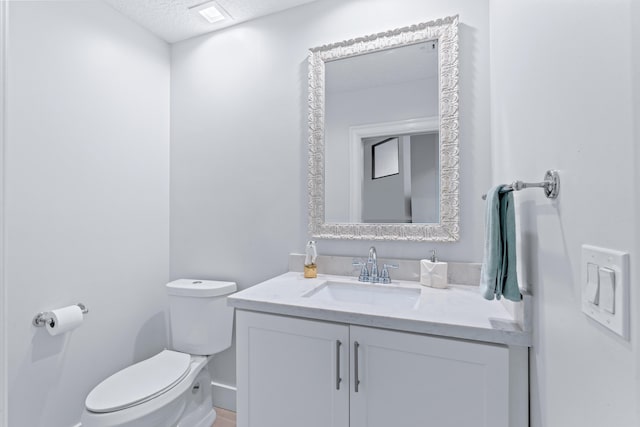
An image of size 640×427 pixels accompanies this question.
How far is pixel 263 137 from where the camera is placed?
5.84 ft

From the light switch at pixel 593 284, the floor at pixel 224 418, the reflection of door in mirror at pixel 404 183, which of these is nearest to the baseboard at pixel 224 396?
the floor at pixel 224 418

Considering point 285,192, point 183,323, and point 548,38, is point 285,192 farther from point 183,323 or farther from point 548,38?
point 548,38

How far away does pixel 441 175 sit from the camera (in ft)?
4.60

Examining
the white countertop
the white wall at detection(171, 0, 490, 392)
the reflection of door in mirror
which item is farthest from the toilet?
the reflection of door in mirror

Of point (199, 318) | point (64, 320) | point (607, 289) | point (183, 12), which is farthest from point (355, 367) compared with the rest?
point (183, 12)

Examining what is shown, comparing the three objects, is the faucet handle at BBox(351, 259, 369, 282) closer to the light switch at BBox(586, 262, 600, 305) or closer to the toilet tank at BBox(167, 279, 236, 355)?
the toilet tank at BBox(167, 279, 236, 355)

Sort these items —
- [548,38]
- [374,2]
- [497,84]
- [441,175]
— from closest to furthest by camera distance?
[548,38]
[497,84]
[441,175]
[374,2]

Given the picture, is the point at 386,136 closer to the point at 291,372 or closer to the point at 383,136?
the point at 383,136

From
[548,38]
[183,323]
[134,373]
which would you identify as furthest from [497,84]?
[134,373]

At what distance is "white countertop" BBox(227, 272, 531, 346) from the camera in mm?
871

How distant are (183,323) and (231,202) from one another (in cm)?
75

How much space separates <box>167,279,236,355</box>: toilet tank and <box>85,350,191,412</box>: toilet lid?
0.08 metres

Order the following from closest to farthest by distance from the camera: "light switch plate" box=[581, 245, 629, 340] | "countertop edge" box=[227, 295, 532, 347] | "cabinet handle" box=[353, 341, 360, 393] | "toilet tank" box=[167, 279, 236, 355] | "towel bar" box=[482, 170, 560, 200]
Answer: "light switch plate" box=[581, 245, 629, 340] → "towel bar" box=[482, 170, 560, 200] → "countertop edge" box=[227, 295, 532, 347] → "cabinet handle" box=[353, 341, 360, 393] → "toilet tank" box=[167, 279, 236, 355]

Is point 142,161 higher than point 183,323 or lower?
higher
